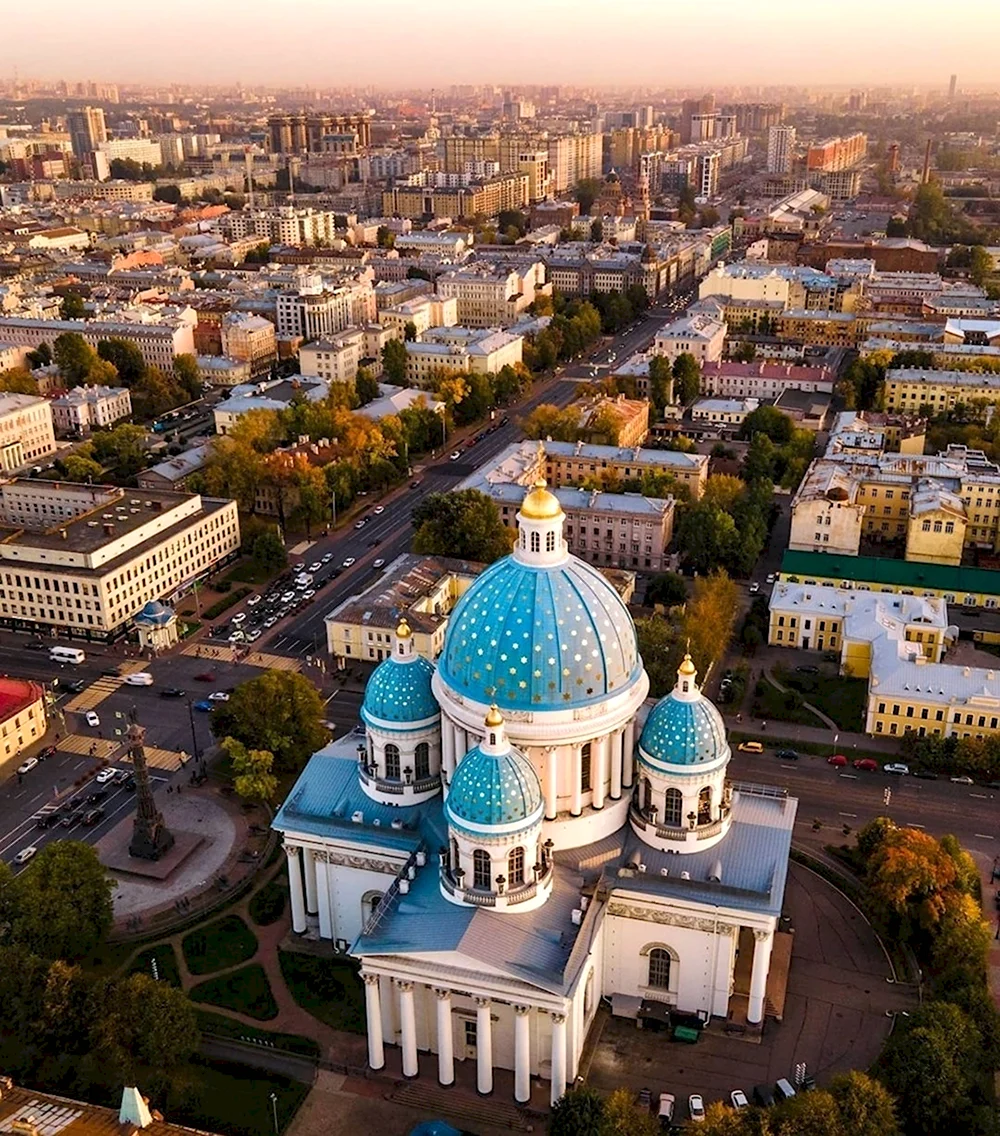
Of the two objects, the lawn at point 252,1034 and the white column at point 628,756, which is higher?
the white column at point 628,756

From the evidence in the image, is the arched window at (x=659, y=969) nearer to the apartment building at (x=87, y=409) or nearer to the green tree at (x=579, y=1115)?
the green tree at (x=579, y=1115)

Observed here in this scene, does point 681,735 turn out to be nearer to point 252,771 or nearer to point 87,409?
point 252,771

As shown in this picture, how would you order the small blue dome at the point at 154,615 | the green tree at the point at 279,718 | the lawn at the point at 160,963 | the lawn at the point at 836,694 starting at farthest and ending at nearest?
the small blue dome at the point at 154,615 < the lawn at the point at 836,694 < the green tree at the point at 279,718 < the lawn at the point at 160,963

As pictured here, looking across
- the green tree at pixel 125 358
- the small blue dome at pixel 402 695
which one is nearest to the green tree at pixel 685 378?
the green tree at pixel 125 358

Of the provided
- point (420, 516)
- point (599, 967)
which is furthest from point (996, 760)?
point (420, 516)

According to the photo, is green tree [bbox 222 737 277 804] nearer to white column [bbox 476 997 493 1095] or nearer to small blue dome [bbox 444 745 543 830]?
small blue dome [bbox 444 745 543 830]

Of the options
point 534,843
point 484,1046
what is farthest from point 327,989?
point 534,843

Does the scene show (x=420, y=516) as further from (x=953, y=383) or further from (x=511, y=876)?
(x=953, y=383)
